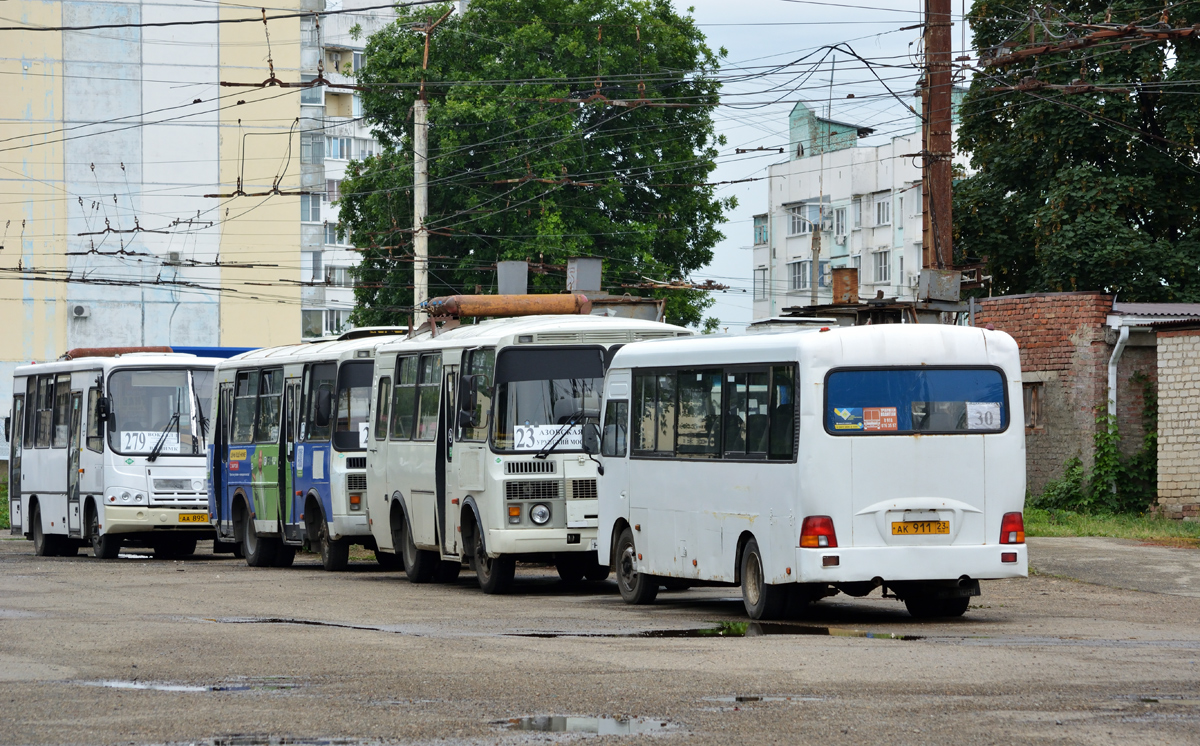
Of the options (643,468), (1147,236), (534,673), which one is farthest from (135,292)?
(534,673)

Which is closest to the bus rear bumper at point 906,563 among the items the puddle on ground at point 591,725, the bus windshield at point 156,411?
the puddle on ground at point 591,725

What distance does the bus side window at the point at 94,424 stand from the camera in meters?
29.3

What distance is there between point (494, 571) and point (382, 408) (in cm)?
412

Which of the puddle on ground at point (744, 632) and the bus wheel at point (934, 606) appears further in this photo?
the bus wheel at point (934, 606)

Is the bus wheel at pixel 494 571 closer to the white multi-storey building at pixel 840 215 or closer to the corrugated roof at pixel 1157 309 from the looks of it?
the corrugated roof at pixel 1157 309

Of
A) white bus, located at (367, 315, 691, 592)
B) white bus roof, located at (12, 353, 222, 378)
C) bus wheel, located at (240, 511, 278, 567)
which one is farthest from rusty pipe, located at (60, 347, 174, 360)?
white bus, located at (367, 315, 691, 592)

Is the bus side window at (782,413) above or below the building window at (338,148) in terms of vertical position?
below

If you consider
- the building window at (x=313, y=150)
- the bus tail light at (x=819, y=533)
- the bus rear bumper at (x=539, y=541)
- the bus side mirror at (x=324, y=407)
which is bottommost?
the bus rear bumper at (x=539, y=541)

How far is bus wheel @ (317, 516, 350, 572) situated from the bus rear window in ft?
37.9

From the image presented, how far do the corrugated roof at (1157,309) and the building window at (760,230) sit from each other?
59293 millimetres

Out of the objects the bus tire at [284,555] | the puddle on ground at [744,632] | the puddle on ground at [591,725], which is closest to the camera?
the puddle on ground at [591,725]

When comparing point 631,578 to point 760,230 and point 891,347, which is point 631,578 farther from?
point 760,230

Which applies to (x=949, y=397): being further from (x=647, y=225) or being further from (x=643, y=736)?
(x=647, y=225)

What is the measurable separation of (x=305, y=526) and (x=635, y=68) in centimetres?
2662
